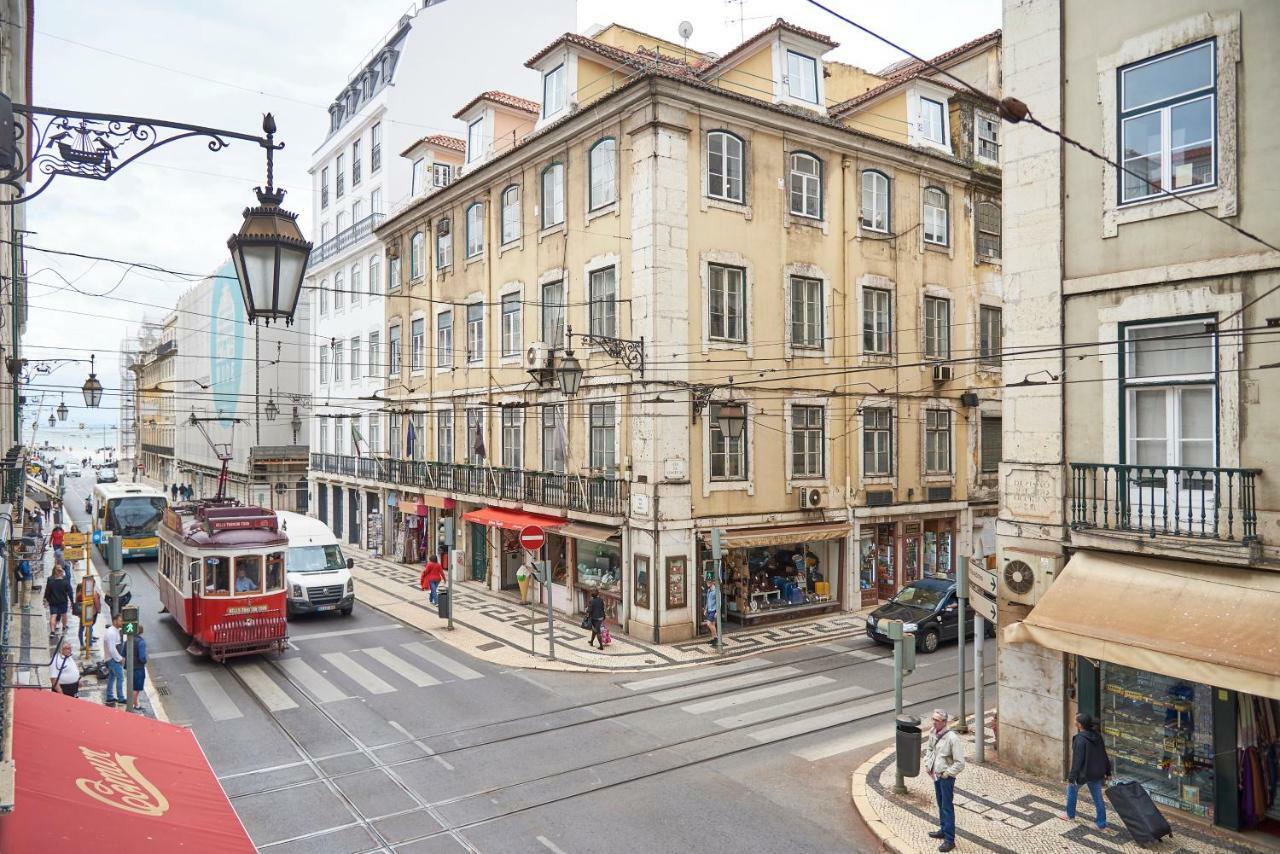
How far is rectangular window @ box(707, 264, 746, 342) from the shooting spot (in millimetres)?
22203

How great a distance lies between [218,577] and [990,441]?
23.8m

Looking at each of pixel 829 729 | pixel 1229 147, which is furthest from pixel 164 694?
pixel 1229 147

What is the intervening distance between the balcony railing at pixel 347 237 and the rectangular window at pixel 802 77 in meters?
20.2

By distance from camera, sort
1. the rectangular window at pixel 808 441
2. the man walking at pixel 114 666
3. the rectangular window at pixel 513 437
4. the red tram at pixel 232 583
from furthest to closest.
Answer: the rectangular window at pixel 513 437, the rectangular window at pixel 808 441, the red tram at pixel 232 583, the man walking at pixel 114 666

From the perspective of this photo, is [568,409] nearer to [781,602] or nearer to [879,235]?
[781,602]

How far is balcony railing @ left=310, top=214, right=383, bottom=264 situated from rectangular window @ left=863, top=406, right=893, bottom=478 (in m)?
22.9

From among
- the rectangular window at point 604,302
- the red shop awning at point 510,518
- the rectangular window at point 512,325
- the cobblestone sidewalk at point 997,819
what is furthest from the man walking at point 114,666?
the rectangular window at point 512,325

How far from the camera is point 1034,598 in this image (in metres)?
12.4

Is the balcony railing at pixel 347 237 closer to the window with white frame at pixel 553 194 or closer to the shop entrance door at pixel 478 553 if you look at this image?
the window with white frame at pixel 553 194

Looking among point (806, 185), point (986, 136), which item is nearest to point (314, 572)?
point (806, 185)

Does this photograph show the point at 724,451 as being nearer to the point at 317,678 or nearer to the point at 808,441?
the point at 808,441

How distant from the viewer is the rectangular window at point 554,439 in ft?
79.5

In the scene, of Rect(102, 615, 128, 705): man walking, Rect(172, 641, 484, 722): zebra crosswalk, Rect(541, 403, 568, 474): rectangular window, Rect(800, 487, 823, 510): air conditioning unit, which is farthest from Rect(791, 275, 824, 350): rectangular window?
Rect(102, 615, 128, 705): man walking

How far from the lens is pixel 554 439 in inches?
999
